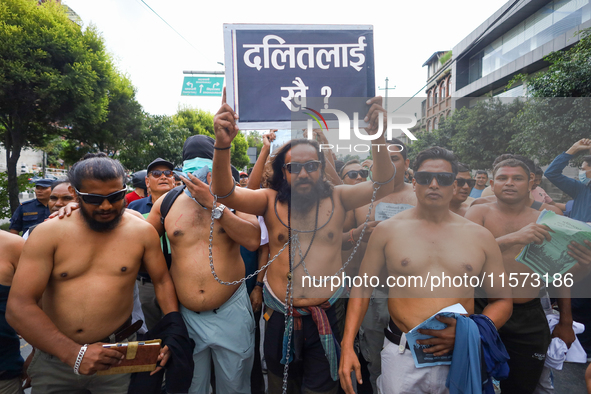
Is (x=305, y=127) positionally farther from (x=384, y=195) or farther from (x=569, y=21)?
(x=569, y=21)

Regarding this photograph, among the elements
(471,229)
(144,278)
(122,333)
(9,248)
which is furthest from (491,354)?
(9,248)

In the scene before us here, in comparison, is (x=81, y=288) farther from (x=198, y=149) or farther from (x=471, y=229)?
(x=471, y=229)

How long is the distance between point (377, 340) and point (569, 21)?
8.26 ft

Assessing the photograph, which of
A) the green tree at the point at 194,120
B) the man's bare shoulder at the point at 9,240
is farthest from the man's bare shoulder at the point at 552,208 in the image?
the green tree at the point at 194,120

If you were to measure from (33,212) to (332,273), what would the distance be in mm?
4797

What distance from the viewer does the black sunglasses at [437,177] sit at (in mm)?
1728

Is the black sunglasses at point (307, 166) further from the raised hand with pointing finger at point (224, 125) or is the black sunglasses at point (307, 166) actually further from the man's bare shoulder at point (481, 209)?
the man's bare shoulder at point (481, 209)

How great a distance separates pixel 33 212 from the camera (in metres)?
4.46

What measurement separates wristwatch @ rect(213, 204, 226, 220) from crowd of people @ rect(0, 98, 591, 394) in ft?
0.05

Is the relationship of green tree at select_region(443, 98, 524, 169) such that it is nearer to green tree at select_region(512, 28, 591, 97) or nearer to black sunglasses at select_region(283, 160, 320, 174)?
green tree at select_region(512, 28, 591, 97)

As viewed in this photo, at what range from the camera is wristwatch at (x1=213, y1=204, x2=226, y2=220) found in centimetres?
210

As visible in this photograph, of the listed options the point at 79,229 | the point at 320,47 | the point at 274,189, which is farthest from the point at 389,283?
the point at 79,229

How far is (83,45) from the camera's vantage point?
A: 31.5 feet

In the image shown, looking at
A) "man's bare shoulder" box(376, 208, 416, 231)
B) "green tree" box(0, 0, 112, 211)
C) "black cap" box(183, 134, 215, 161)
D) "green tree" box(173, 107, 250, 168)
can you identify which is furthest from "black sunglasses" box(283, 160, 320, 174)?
"green tree" box(173, 107, 250, 168)
